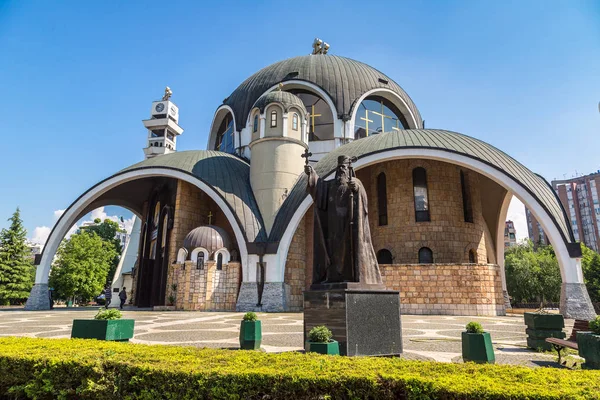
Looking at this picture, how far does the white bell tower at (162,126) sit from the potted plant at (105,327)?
4230cm

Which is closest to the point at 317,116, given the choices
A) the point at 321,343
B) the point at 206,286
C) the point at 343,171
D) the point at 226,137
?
the point at 226,137

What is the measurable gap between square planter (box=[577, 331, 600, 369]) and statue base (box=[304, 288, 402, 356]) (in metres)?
2.11

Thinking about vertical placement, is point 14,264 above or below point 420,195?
below

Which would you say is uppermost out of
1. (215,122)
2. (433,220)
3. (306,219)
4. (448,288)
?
(215,122)

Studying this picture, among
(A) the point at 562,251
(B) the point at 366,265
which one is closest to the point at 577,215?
(A) the point at 562,251

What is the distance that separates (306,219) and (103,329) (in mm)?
14972

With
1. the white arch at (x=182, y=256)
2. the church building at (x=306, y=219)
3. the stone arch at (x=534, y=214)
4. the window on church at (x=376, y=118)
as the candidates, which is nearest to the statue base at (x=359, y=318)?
the church building at (x=306, y=219)

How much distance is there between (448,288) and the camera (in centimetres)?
1561

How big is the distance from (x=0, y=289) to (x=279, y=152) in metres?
23.4

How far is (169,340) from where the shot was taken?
748cm

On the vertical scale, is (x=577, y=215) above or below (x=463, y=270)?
above

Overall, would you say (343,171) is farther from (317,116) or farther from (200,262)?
(317,116)

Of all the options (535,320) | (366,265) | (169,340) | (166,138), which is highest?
(166,138)

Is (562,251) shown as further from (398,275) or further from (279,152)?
(279,152)
